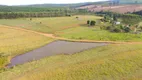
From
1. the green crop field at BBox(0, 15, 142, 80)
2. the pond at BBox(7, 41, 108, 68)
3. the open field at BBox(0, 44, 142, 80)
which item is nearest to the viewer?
the open field at BBox(0, 44, 142, 80)

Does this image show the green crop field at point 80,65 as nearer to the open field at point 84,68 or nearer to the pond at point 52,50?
the open field at point 84,68

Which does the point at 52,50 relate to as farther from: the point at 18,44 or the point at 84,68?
the point at 84,68

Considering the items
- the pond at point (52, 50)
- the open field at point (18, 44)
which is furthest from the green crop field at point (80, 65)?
the pond at point (52, 50)

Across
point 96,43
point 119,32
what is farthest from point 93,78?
point 119,32

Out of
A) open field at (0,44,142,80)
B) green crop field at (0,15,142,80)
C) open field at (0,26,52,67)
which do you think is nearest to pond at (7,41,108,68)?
open field at (0,26,52,67)

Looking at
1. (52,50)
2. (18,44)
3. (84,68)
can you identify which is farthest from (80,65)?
(18,44)

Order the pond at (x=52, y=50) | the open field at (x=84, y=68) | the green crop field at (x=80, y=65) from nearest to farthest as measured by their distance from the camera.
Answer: the open field at (x=84, y=68) < the green crop field at (x=80, y=65) < the pond at (x=52, y=50)

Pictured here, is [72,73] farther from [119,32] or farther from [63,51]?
[119,32]

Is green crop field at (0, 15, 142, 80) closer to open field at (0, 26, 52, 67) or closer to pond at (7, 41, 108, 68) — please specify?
open field at (0, 26, 52, 67)
